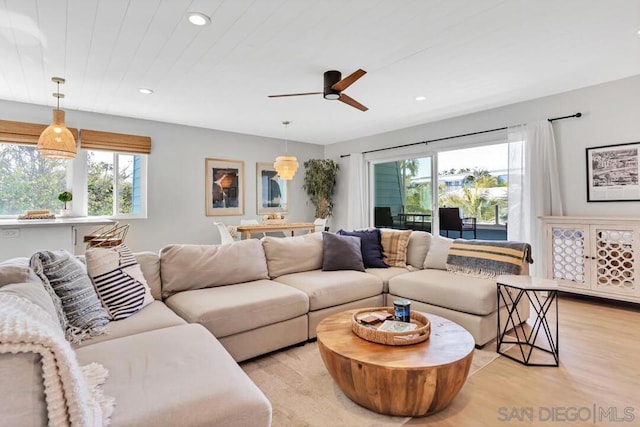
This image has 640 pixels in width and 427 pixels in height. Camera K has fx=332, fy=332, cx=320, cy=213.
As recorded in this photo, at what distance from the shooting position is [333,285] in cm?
282

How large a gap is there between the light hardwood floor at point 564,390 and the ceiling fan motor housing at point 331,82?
260cm

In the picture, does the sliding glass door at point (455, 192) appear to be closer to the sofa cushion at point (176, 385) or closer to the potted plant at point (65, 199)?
the sofa cushion at point (176, 385)

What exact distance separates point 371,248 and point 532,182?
2.28 meters

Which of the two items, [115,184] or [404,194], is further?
[404,194]

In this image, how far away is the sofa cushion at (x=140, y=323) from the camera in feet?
5.69

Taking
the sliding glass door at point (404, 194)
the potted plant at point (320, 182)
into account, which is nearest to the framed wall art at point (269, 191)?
the potted plant at point (320, 182)

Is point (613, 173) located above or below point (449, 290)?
above

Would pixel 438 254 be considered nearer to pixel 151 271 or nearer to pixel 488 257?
pixel 488 257

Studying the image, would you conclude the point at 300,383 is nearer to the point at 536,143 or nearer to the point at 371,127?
the point at 536,143

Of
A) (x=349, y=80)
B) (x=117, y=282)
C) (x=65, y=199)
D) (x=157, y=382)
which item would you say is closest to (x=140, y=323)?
(x=117, y=282)

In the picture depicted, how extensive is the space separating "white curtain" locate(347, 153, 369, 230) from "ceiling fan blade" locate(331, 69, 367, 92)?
3440mm

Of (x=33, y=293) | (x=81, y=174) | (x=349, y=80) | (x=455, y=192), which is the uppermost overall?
(x=349, y=80)

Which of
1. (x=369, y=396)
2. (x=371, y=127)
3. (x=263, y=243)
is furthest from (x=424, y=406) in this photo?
(x=371, y=127)

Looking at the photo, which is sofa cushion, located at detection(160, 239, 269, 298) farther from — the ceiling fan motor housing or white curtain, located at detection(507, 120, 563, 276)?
white curtain, located at detection(507, 120, 563, 276)
